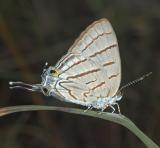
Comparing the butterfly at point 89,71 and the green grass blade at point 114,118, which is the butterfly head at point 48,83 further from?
the green grass blade at point 114,118

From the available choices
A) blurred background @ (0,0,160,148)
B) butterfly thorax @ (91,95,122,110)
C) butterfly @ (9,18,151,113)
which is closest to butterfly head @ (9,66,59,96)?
butterfly @ (9,18,151,113)

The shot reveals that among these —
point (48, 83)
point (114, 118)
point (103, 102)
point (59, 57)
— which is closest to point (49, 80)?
point (48, 83)

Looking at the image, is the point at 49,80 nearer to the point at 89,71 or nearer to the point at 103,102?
the point at 89,71

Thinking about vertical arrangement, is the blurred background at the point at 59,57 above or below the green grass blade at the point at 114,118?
below

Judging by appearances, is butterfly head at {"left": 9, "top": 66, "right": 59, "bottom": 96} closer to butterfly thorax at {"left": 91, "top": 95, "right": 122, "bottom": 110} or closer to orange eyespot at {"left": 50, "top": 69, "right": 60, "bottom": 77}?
orange eyespot at {"left": 50, "top": 69, "right": 60, "bottom": 77}

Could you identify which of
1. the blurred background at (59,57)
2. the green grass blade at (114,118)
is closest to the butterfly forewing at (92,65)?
the green grass blade at (114,118)

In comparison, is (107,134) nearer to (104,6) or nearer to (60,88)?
(104,6)
